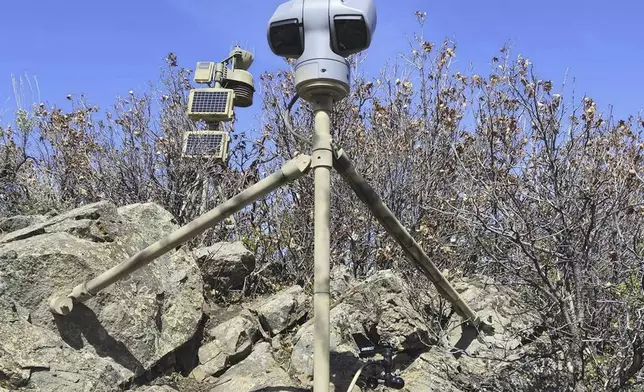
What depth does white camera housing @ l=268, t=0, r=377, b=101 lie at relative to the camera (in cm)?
347

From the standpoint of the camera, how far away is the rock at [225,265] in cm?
588

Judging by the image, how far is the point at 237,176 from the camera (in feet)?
29.1

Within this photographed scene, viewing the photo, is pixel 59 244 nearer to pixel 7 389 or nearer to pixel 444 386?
pixel 7 389

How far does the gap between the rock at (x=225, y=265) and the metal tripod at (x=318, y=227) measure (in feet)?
6.39

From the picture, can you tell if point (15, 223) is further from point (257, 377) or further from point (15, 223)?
point (257, 377)

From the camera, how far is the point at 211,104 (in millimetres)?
6582

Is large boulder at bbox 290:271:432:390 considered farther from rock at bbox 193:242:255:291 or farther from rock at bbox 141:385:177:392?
rock at bbox 193:242:255:291

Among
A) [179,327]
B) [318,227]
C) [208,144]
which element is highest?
[208,144]

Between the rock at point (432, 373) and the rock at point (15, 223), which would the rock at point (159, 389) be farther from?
the rock at point (15, 223)

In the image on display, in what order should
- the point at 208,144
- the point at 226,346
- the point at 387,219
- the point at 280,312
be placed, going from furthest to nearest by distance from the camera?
1. the point at 208,144
2. the point at 280,312
3. the point at 226,346
4. the point at 387,219

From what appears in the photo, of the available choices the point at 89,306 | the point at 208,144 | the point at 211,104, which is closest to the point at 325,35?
the point at 89,306

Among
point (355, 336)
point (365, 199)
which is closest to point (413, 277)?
point (355, 336)

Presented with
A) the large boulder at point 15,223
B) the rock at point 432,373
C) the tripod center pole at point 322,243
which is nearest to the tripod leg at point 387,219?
the tripod center pole at point 322,243

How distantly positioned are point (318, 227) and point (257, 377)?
1.59 m
